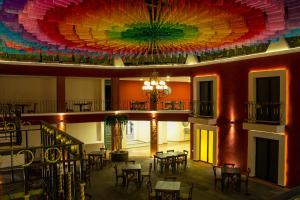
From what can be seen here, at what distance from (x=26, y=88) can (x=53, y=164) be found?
1301 centimetres

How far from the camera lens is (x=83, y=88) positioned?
67.7ft

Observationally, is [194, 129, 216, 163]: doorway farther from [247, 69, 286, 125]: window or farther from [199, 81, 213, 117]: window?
[247, 69, 286, 125]: window

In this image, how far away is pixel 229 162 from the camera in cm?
1462

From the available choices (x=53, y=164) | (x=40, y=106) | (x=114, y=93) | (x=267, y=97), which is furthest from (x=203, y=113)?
(x=53, y=164)

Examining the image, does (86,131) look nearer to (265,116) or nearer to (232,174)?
(232,174)

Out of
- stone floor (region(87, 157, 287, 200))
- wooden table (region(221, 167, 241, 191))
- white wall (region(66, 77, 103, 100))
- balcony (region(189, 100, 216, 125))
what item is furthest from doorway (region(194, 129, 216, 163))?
white wall (region(66, 77, 103, 100))

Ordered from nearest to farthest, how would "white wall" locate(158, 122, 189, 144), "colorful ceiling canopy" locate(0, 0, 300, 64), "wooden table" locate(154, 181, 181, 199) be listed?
"colorful ceiling canopy" locate(0, 0, 300, 64) → "wooden table" locate(154, 181, 181, 199) → "white wall" locate(158, 122, 189, 144)

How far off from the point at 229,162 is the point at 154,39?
8922mm

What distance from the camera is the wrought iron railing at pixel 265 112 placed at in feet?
38.8

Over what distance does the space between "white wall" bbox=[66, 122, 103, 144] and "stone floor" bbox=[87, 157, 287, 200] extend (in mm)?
6291

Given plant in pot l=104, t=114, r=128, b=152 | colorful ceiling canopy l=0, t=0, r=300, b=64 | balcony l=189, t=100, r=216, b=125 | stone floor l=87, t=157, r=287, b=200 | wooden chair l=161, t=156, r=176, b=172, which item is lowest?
stone floor l=87, t=157, r=287, b=200

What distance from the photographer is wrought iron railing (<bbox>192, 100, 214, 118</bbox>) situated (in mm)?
15895

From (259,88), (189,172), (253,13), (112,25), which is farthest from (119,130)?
(253,13)

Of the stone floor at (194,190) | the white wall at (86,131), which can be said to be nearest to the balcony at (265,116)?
the stone floor at (194,190)
